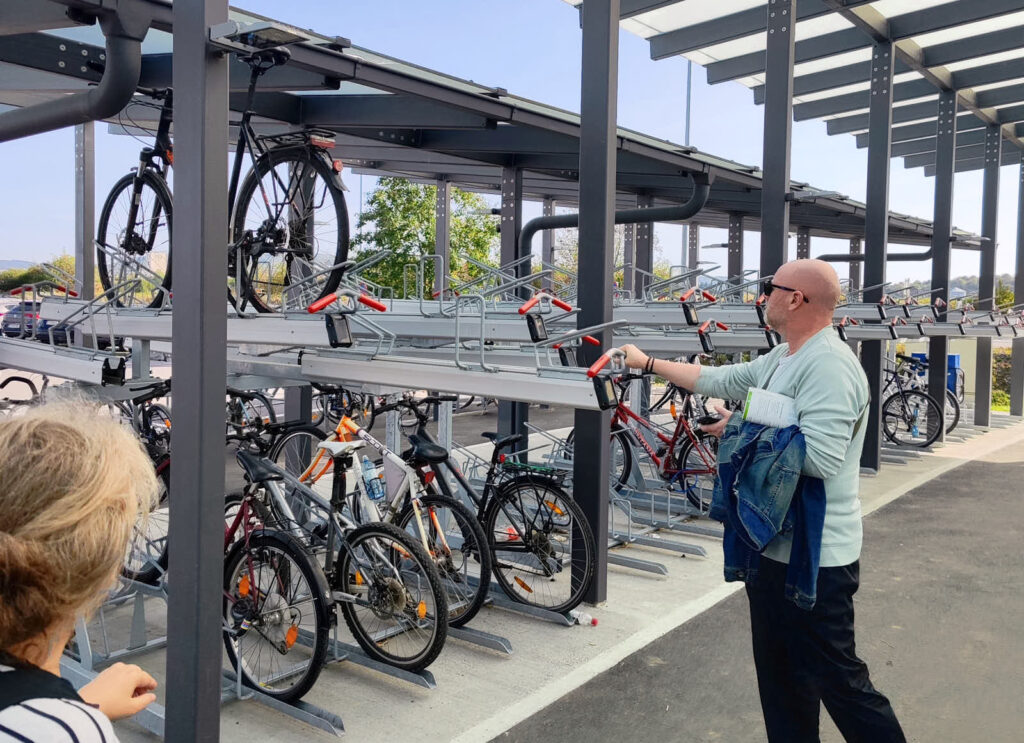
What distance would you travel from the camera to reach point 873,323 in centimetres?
771

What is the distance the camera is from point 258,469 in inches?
142

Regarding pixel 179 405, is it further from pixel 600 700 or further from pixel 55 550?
pixel 600 700

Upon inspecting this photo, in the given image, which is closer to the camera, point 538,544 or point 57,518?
point 57,518

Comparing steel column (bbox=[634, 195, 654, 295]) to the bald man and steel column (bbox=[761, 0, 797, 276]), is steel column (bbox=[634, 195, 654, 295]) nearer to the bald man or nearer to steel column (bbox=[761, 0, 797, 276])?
steel column (bbox=[761, 0, 797, 276])

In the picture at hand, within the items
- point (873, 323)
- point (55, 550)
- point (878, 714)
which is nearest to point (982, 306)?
point (873, 323)

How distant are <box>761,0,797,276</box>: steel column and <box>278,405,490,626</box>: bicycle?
3.57m

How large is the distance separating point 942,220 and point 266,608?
9618 mm

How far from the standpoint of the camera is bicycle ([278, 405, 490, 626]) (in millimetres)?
3922

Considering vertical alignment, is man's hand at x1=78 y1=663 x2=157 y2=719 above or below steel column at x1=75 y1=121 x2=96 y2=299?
below

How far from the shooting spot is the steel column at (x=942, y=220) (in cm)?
1007

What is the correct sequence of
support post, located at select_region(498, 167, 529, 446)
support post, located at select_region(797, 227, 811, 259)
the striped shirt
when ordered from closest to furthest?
1. the striped shirt
2. support post, located at select_region(498, 167, 529, 446)
3. support post, located at select_region(797, 227, 811, 259)

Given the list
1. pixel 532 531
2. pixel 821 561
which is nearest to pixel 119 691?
pixel 821 561

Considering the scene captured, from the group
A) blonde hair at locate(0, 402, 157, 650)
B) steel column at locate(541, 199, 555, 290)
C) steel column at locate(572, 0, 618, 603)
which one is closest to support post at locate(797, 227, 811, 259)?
steel column at locate(541, 199, 555, 290)

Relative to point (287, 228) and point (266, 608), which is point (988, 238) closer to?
point (287, 228)
